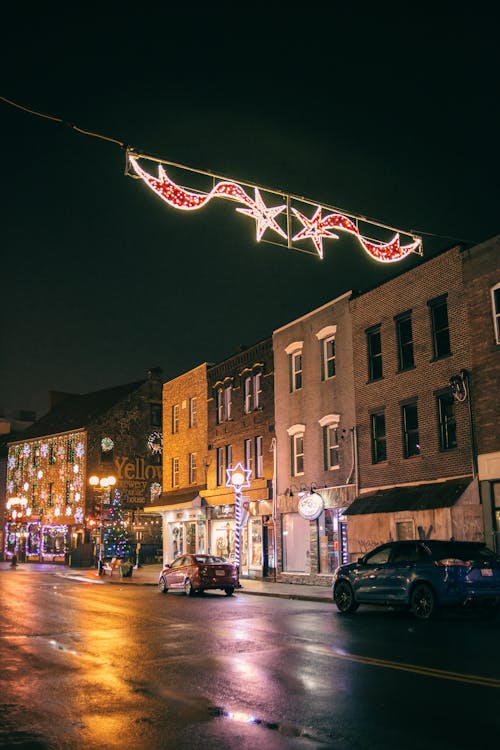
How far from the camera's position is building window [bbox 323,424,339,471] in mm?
28438

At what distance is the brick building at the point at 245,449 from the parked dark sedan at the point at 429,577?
15.2m

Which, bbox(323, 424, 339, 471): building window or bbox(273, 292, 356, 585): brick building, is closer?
bbox(273, 292, 356, 585): brick building

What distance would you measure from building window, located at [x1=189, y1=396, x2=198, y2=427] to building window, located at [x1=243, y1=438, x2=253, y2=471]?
5.70 m

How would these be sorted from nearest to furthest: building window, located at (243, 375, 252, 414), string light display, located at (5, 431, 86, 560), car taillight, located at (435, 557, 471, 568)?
car taillight, located at (435, 557, 471, 568) → building window, located at (243, 375, 252, 414) → string light display, located at (5, 431, 86, 560)

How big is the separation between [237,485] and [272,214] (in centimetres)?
1847

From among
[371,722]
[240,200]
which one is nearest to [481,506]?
[240,200]

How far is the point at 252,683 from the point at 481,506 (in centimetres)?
1436

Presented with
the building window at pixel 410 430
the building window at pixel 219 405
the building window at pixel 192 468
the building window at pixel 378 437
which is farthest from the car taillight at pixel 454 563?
the building window at pixel 192 468

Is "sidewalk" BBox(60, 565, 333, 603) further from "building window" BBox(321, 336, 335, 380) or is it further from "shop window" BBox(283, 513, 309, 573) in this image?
"building window" BBox(321, 336, 335, 380)

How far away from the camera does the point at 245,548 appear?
34219 mm

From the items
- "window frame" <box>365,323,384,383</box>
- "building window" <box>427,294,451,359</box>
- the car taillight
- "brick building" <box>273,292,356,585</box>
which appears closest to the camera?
the car taillight

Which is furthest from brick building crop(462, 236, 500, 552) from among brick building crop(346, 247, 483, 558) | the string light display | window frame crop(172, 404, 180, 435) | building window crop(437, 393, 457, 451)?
the string light display

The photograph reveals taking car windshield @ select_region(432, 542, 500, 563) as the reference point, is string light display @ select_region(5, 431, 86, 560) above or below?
above

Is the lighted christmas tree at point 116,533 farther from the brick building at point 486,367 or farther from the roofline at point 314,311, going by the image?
the brick building at point 486,367
